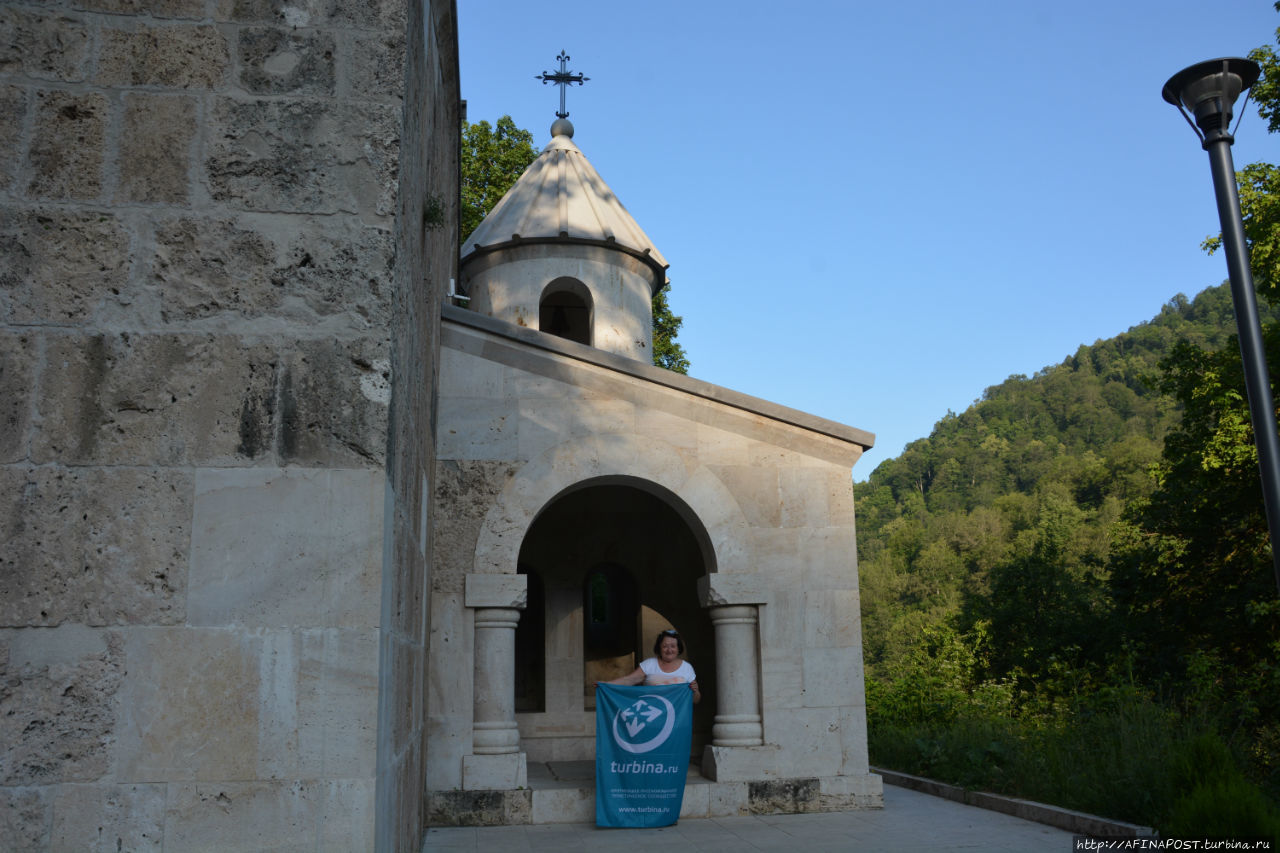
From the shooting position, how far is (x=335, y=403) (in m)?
3.45

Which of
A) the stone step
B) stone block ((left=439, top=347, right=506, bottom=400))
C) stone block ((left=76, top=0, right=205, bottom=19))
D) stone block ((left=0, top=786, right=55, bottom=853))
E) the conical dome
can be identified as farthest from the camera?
the conical dome

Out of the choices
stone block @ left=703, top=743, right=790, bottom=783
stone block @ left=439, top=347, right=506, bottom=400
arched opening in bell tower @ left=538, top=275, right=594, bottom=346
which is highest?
arched opening in bell tower @ left=538, top=275, right=594, bottom=346

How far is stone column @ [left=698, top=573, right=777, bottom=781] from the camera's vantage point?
314 inches

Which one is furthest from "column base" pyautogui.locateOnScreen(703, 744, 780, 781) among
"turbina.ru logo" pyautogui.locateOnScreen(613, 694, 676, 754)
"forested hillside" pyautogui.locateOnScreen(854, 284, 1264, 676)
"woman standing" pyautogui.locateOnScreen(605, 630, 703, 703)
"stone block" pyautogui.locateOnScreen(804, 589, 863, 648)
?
"forested hillside" pyautogui.locateOnScreen(854, 284, 1264, 676)

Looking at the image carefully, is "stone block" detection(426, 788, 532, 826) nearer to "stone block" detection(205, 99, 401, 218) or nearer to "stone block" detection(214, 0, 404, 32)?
"stone block" detection(205, 99, 401, 218)

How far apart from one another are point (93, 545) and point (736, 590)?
5.62m

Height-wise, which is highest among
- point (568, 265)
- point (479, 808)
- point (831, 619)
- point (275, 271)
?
point (568, 265)

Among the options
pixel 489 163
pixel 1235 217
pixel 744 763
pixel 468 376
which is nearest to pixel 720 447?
pixel 468 376

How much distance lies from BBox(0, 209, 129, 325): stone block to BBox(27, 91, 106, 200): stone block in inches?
3.8

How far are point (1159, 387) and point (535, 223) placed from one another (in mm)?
11892

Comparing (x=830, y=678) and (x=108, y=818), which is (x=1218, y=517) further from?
(x=108, y=818)

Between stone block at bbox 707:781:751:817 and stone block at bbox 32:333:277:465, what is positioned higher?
stone block at bbox 32:333:277:465

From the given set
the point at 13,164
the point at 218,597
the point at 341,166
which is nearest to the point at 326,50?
the point at 341,166

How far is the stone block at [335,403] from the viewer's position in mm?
3410
